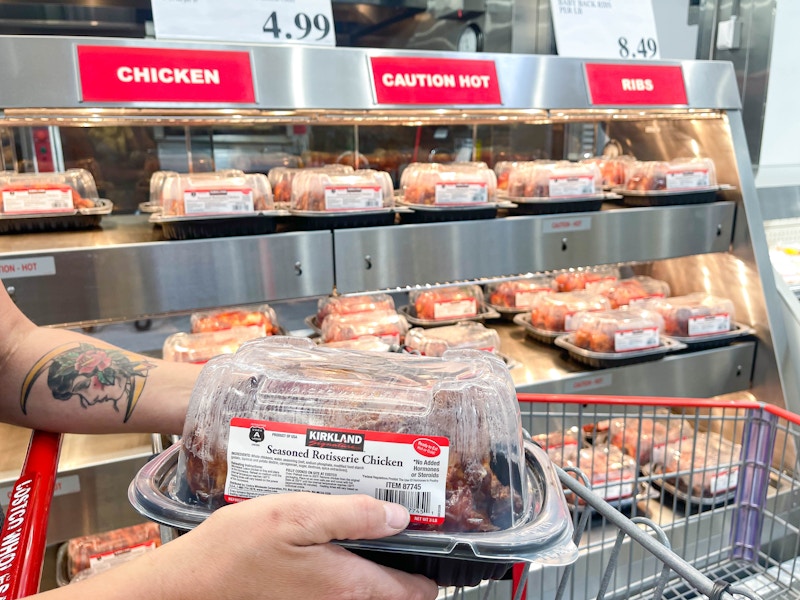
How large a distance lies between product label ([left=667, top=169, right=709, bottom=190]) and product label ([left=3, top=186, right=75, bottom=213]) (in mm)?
2013

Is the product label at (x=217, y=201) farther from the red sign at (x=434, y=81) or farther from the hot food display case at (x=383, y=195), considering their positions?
the red sign at (x=434, y=81)

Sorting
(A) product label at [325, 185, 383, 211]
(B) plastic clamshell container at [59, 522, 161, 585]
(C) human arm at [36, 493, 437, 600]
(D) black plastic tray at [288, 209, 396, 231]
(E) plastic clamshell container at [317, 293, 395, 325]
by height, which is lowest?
(B) plastic clamshell container at [59, 522, 161, 585]

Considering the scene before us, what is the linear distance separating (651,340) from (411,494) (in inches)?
69.1

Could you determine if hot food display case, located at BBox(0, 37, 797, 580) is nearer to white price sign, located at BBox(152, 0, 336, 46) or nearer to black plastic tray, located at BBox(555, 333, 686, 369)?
black plastic tray, located at BBox(555, 333, 686, 369)

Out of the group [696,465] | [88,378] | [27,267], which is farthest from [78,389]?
[696,465]

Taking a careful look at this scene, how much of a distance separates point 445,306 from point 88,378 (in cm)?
152

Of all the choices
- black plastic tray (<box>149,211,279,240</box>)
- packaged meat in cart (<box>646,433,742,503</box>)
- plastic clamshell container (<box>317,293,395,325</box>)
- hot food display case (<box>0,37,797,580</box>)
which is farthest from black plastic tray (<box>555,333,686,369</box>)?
black plastic tray (<box>149,211,279,240</box>)

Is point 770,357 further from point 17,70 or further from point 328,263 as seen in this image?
point 17,70

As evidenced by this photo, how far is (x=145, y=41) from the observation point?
1.64 m

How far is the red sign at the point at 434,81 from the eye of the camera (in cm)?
188

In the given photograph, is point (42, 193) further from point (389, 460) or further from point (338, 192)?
point (389, 460)

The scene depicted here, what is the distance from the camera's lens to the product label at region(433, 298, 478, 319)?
2.44 m

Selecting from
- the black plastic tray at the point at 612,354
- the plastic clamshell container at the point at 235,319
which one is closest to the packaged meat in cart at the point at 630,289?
the black plastic tray at the point at 612,354

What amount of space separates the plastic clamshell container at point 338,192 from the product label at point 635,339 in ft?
2.92
